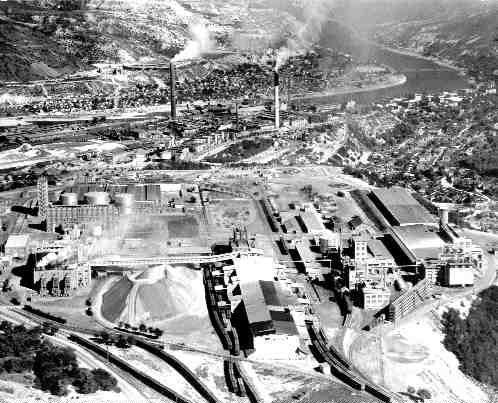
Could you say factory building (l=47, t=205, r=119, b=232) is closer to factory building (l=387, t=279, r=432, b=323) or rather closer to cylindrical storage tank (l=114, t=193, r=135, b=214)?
cylindrical storage tank (l=114, t=193, r=135, b=214)

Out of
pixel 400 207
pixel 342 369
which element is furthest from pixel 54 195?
pixel 342 369

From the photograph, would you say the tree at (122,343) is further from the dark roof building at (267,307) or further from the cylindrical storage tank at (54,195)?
the cylindrical storage tank at (54,195)

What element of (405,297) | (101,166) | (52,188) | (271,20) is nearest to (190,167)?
(101,166)

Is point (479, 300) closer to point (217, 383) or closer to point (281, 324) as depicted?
point (281, 324)

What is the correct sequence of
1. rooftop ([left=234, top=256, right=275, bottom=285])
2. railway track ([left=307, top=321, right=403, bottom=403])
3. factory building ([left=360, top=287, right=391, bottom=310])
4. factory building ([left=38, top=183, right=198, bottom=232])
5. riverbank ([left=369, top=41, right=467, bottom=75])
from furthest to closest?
riverbank ([left=369, top=41, right=467, bottom=75]) < factory building ([left=38, top=183, right=198, bottom=232]) < rooftop ([left=234, top=256, right=275, bottom=285]) < factory building ([left=360, top=287, right=391, bottom=310]) < railway track ([left=307, top=321, right=403, bottom=403])

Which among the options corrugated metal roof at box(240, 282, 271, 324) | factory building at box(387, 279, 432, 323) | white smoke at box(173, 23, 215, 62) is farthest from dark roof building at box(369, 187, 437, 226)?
white smoke at box(173, 23, 215, 62)

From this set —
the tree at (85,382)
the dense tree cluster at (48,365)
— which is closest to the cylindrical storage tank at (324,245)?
the dense tree cluster at (48,365)

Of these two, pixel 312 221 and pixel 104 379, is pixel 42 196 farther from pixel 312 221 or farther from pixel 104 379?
pixel 104 379
